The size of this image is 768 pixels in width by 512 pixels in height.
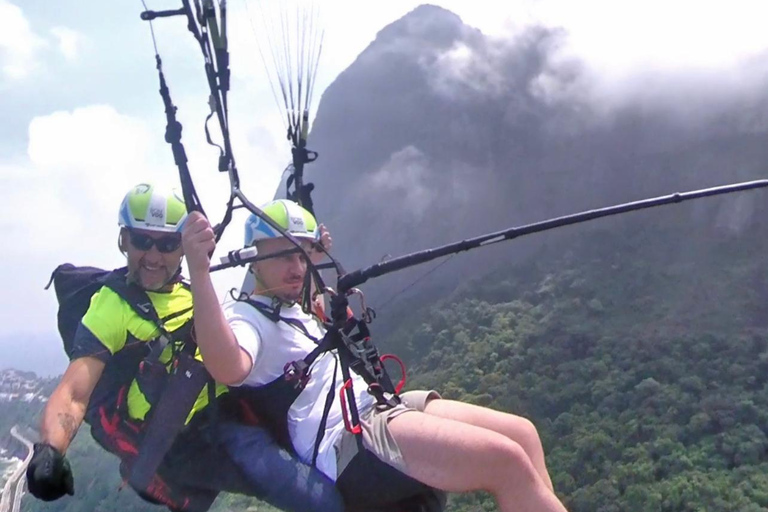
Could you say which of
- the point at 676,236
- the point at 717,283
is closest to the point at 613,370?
the point at 717,283

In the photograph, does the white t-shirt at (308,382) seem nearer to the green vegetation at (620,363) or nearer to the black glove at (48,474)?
the black glove at (48,474)

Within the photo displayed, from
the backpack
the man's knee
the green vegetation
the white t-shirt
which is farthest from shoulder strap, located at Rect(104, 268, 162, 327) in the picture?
the green vegetation

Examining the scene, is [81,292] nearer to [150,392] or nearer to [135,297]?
[135,297]

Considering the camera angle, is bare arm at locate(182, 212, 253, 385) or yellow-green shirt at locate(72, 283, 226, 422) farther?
yellow-green shirt at locate(72, 283, 226, 422)


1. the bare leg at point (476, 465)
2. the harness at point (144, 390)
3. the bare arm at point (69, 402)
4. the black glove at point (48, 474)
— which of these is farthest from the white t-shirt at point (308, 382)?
the black glove at point (48, 474)

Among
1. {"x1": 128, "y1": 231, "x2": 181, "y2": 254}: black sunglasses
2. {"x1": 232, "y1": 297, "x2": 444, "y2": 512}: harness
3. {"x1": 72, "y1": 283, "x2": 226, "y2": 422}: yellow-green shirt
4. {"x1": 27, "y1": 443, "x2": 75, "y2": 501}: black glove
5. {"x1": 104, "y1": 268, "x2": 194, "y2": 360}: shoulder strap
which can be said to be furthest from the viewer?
{"x1": 128, "y1": 231, "x2": 181, "y2": 254}: black sunglasses

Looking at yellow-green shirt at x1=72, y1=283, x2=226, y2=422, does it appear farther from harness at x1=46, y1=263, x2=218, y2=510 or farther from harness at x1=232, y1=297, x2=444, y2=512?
harness at x1=232, y1=297, x2=444, y2=512

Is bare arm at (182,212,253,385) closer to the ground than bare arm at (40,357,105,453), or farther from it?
farther from it
